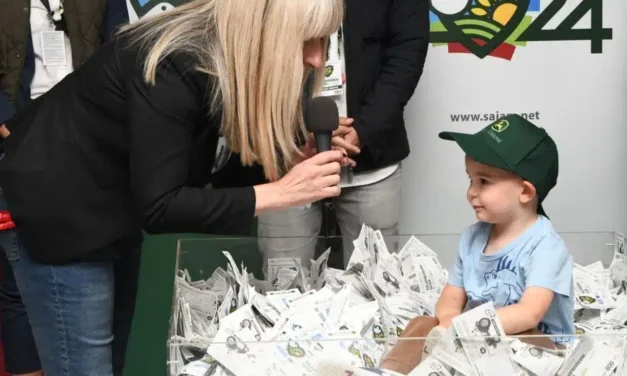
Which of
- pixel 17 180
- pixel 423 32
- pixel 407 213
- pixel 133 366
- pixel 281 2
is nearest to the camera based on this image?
pixel 281 2

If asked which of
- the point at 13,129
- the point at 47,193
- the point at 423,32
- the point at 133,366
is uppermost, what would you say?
the point at 423,32

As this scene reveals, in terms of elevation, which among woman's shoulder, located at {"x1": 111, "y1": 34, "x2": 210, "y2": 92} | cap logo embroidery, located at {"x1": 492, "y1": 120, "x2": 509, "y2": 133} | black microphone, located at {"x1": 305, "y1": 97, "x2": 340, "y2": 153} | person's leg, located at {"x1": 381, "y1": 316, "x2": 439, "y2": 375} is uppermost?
woman's shoulder, located at {"x1": 111, "y1": 34, "x2": 210, "y2": 92}

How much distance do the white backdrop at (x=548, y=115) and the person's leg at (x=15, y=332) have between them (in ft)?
4.05

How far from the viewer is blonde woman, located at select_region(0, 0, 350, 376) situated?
4.81 ft

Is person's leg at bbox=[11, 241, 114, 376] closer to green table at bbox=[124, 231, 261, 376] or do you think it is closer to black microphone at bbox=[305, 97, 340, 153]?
black microphone at bbox=[305, 97, 340, 153]

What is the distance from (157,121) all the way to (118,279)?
1.87 feet

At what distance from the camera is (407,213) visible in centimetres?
280

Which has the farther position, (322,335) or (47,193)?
(47,193)

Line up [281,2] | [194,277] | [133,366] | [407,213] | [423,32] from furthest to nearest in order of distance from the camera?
[407,213] < [133,366] < [423,32] < [194,277] < [281,2]

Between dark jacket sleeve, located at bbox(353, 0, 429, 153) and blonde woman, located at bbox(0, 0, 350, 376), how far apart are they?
512 millimetres

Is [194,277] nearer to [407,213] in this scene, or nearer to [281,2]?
[281,2]

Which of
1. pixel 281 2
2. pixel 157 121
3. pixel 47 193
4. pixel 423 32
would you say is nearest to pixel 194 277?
pixel 47 193

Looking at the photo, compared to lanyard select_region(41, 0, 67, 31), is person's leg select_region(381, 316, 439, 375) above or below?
below

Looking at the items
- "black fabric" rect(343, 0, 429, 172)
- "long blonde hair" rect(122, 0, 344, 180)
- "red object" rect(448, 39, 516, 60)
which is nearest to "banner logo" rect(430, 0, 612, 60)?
"red object" rect(448, 39, 516, 60)
